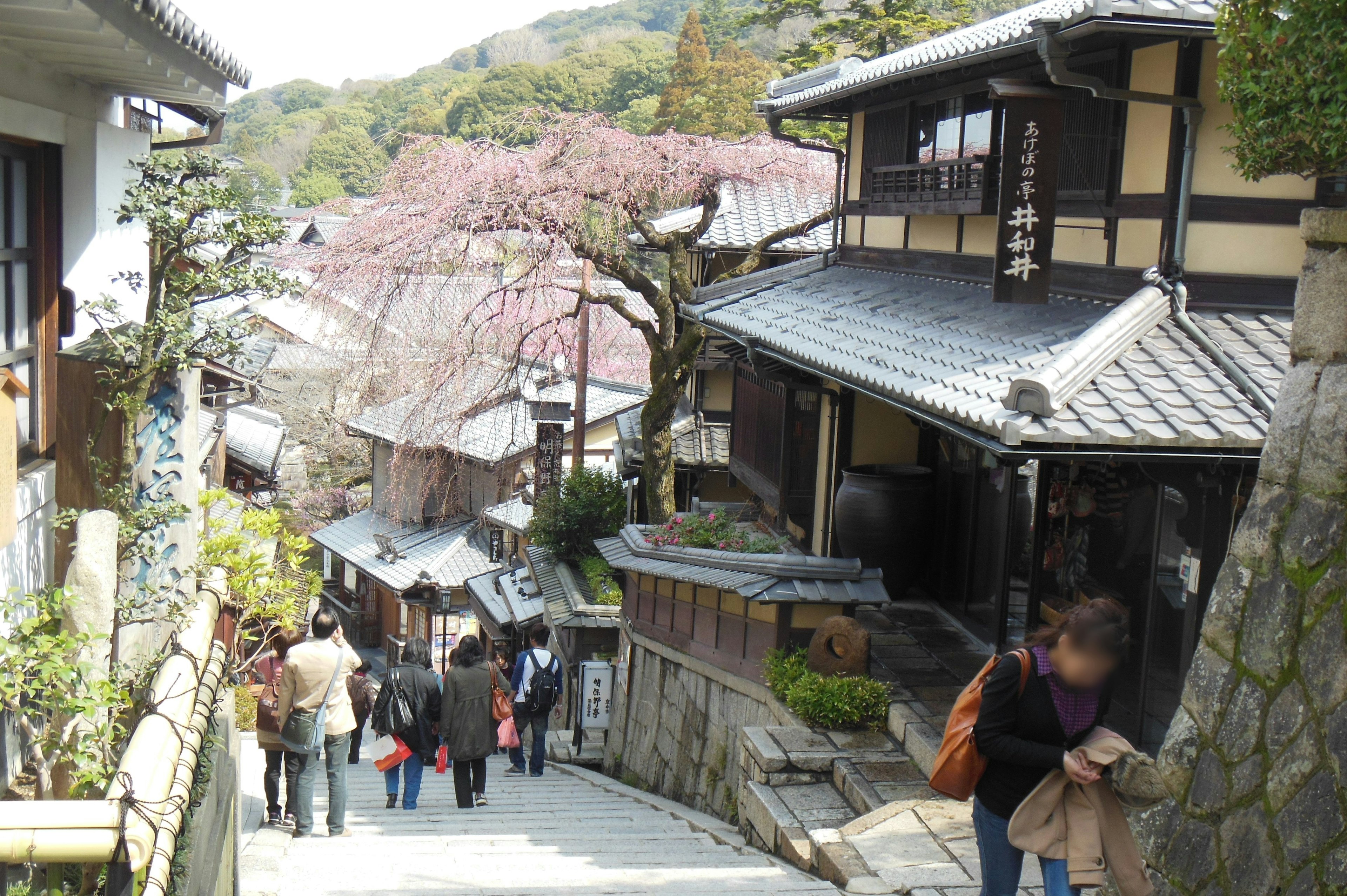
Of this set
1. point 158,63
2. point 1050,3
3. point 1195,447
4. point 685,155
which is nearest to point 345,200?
point 685,155

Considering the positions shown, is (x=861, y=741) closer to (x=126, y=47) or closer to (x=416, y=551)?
(x=126, y=47)

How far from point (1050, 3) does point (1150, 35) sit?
4.09 m

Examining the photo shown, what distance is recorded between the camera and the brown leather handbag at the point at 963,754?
4164 millimetres

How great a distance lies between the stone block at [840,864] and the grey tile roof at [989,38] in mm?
5403

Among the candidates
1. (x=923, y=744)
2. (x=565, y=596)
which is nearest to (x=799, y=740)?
(x=923, y=744)

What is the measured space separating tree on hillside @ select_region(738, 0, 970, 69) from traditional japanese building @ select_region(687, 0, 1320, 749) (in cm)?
2098

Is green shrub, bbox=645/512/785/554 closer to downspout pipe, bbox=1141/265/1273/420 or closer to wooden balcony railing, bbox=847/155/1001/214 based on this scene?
wooden balcony railing, bbox=847/155/1001/214

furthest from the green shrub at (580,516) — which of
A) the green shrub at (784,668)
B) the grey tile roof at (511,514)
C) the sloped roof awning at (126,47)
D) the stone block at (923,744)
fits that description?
the sloped roof awning at (126,47)

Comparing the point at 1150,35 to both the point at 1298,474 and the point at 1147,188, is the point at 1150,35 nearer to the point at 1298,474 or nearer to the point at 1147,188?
the point at 1147,188

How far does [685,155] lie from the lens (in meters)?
16.2

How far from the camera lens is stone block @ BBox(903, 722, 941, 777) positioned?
7.97 meters

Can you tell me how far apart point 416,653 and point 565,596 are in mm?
8766

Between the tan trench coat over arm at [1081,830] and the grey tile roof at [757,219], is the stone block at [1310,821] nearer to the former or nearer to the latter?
the tan trench coat over arm at [1081,830]

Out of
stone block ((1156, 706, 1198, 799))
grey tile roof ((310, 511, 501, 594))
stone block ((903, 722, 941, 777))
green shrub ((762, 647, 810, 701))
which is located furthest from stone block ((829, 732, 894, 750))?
grey tile roof ((310, 511, 501, 594))
